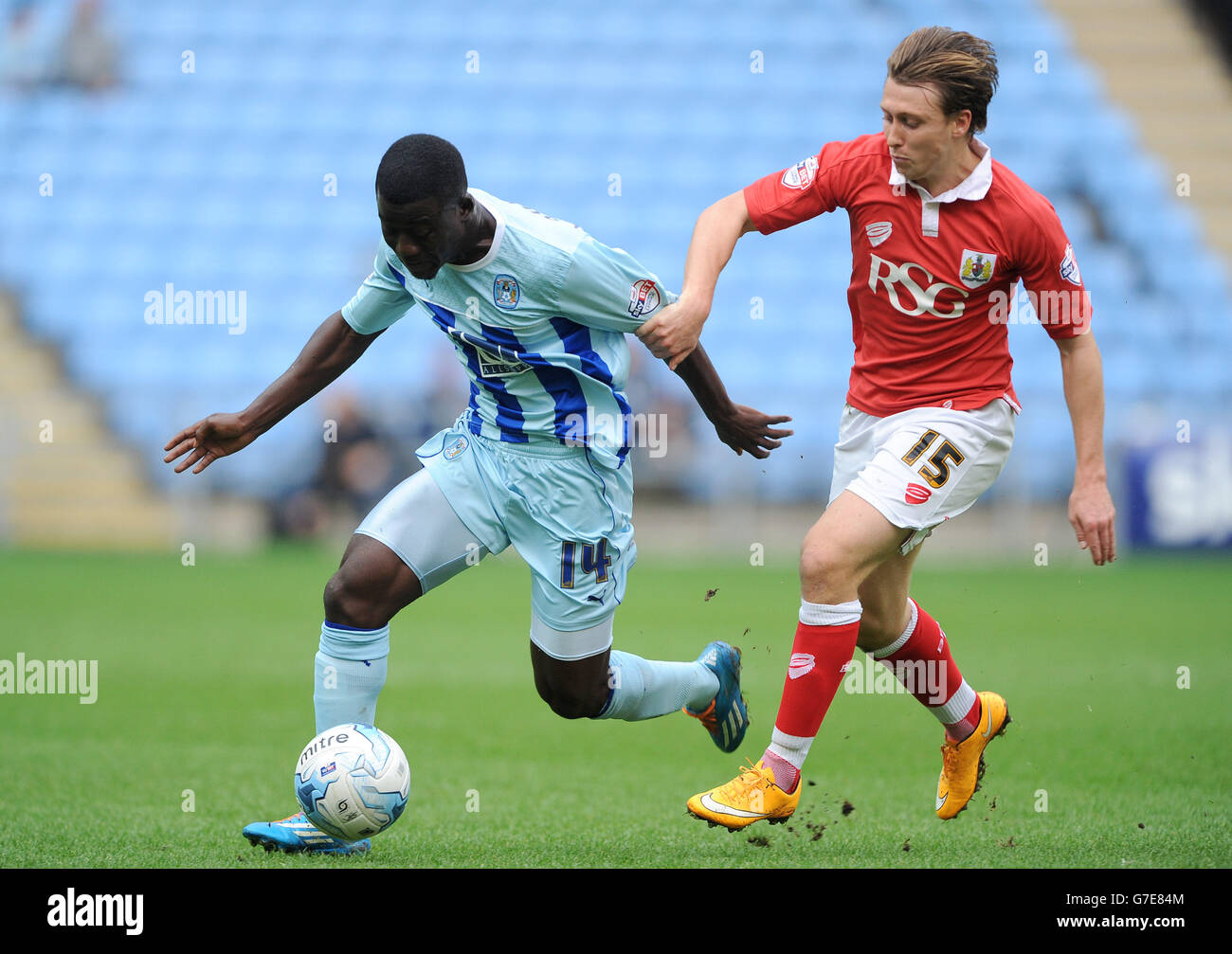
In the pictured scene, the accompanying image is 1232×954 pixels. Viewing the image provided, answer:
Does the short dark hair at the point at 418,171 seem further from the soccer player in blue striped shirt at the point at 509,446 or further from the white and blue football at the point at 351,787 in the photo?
→ the white and blue football at the point at 351,787

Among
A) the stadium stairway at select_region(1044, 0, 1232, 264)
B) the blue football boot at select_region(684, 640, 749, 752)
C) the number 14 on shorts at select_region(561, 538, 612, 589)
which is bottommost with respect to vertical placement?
the blue football boot at select_region(684, 640, 749, 752)

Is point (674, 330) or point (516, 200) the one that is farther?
point (516, 200)

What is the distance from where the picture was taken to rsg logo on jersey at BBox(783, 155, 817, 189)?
458cm

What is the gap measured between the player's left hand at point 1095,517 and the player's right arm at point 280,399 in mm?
2335

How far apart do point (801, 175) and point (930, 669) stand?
5.72 feet

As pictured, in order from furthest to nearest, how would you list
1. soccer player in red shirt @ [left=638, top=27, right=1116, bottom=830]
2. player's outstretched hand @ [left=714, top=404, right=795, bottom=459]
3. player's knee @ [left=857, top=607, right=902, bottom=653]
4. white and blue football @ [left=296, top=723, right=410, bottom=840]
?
player's outstretched hand @ [left=714, top=404, right=795, bottom=459] → player's knee @ [left=857, top=607, right=902, bottom=653] → soccer player in red shirt @ [left=638, top=27, right=1116, bottom=830] → white and blue football @ [left=296, top=723, right=410, bottom=840]

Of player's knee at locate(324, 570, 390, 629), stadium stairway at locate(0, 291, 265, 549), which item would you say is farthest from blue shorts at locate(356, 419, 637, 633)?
stadium stairway at locate(0, 291, 265, 549)

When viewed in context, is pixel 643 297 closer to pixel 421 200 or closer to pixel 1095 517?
pixel 421 200

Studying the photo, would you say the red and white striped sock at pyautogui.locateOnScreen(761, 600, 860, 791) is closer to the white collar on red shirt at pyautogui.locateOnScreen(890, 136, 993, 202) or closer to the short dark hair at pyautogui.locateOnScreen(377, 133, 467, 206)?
the white collar on red shirt at pyautogui.locateOnScreen(890, 136, 993, 202)

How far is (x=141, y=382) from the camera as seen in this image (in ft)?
54.1

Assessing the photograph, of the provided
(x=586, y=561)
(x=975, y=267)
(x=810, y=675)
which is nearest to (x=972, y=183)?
(x=975, y=267)

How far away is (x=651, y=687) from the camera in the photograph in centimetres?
500

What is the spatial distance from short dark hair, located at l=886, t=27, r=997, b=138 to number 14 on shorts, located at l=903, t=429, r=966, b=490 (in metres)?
0.98

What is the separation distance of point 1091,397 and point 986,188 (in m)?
0.72
